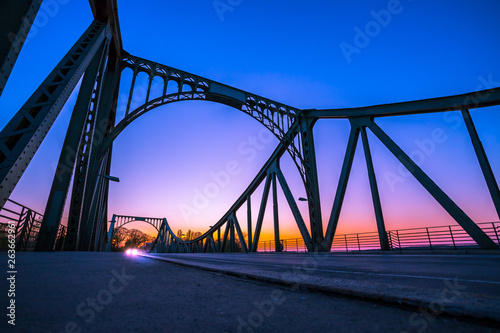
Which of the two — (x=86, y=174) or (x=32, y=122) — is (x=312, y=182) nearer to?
(x=86, y=174)

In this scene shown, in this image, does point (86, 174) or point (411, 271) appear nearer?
point (411, 271)

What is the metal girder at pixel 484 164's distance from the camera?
7.32 metres

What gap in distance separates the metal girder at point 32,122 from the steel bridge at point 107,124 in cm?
1

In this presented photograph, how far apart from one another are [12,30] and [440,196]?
10.9m

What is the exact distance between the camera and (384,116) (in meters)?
11.1

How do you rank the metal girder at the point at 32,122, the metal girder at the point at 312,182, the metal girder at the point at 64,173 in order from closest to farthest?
1. the metal girder at the point at 32,122
2. the metal girder at the point at 64,173
3. the metal girder at the point at 312,182

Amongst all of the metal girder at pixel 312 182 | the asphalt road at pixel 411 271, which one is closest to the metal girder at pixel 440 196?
the asphalt road at pixel 411 271

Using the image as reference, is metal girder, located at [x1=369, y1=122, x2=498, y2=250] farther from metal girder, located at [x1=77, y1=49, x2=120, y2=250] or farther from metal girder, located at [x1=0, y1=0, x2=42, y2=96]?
metal girder, located at [x1=77, y1=49, x2=120, y2=250]

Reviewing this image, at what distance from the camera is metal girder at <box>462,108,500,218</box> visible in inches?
288

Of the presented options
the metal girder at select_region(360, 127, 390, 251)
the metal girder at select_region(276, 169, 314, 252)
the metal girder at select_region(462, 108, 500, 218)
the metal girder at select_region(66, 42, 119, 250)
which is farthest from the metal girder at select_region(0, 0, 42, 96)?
the metal girder at select_region(276, 169, 314, 252)

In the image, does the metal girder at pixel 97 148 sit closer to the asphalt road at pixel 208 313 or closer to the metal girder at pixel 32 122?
the metal girder at pixel 32 122

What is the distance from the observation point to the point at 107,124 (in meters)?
11.5

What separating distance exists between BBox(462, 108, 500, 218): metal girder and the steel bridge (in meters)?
0.03

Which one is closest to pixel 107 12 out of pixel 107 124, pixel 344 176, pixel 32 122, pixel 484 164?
pixel 107 124
